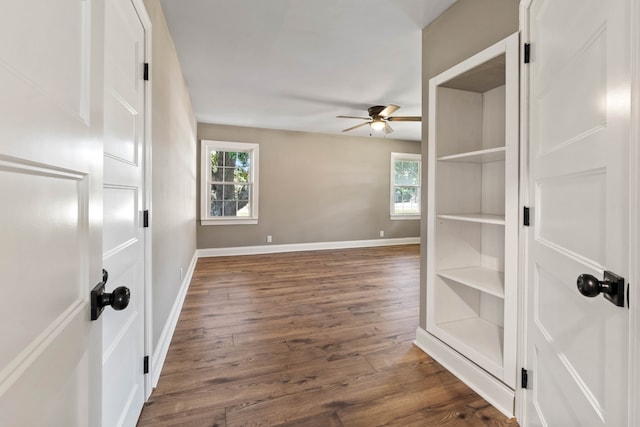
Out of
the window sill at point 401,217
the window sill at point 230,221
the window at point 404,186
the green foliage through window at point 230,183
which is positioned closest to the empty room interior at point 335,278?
the window sill at point 230,221

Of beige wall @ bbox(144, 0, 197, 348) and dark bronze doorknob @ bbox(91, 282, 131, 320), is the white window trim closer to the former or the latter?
beige wall @ bbox(144, 0, 197, 348)

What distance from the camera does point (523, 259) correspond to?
1459 mm

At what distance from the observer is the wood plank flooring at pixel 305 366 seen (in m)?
1.53

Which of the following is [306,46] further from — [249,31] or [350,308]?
[350,308]

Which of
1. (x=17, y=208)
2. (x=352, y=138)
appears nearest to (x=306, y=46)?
(x=17, y=208)

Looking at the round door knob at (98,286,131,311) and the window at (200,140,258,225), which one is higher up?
the window at (200,140,258,225)

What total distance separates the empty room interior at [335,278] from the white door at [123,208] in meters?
0.01

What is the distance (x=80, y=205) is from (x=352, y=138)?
6172 millimetres

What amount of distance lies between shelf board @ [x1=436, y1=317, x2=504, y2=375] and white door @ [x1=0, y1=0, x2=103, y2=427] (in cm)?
184

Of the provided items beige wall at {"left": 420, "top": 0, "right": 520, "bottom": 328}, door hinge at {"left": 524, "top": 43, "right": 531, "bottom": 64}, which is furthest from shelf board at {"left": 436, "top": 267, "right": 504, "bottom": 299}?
door hinge at {"left": 524, "top": 43, "right": 531, "bottom": 64}

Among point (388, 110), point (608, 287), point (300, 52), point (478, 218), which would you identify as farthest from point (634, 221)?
point (388, 110)

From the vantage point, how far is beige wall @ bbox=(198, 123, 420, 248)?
5.69 m

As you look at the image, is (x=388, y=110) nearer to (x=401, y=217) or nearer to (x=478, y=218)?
(x=478, y=218)

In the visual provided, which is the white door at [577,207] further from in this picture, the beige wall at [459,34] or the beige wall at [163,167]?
the beige wall at [163,167]
